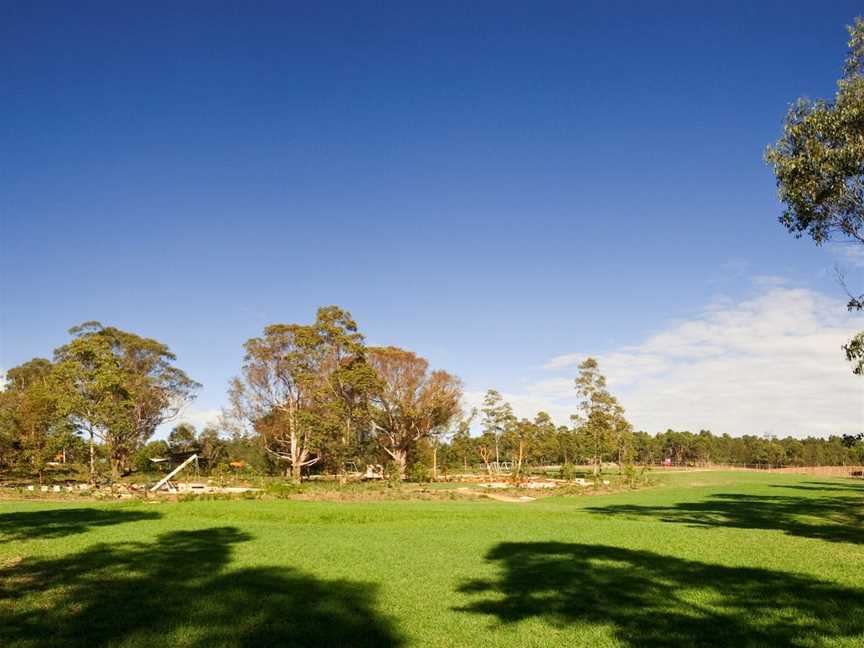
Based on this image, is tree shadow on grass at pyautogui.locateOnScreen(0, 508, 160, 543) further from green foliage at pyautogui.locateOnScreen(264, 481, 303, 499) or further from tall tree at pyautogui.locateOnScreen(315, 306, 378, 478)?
tall tree at pyautogui.locateOnScreen(315, 306, 378, 478)

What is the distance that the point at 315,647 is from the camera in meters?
7.63

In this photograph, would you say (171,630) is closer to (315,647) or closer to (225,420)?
(315,647)

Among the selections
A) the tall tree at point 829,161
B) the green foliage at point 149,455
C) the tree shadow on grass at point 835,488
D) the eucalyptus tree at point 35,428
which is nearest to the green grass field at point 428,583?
the tall tree at point 829,161

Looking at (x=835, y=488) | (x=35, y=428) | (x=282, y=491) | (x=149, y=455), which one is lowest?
(x=835, y=488)

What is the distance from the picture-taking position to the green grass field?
26.9 ft

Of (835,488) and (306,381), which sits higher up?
(306,381)

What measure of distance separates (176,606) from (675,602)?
8.55 metres

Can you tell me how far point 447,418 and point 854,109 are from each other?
163ft

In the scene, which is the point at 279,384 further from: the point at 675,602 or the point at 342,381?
the point at 675,602

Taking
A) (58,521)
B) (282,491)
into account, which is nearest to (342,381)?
(282,491)

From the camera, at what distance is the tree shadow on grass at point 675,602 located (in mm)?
8039

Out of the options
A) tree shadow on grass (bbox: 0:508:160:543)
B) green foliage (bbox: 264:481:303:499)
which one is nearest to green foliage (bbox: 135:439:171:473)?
green foliage (bbox: 264:481:303:499)

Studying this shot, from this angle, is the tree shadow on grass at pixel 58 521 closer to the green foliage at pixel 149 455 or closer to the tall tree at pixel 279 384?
the tall tree at pixel 279 384

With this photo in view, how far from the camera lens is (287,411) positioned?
53.9 metres
